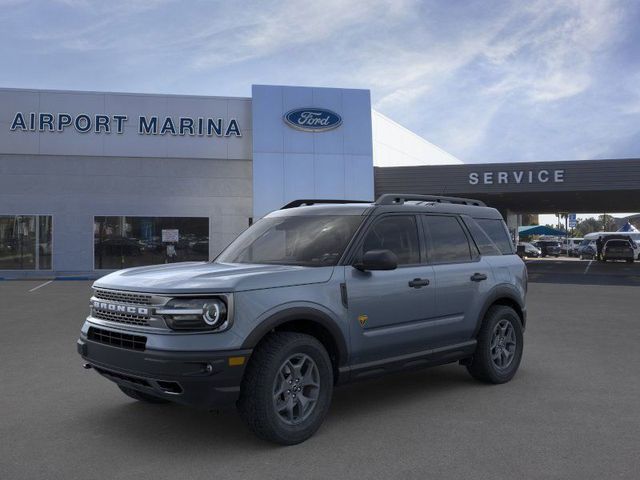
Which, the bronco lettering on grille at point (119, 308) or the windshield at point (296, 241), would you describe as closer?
the bronco lettering on grille at point (119, 308)

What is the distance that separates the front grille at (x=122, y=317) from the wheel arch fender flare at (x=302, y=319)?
0.78m

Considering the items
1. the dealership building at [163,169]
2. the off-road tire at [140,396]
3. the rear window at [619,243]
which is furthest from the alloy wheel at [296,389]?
the rear window at [619,243]

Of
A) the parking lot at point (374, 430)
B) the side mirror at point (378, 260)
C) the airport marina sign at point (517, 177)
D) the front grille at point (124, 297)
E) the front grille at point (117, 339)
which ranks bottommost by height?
the parking lot at point (374, 430)

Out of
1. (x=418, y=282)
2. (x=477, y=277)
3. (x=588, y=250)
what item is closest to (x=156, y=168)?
(x=477, y=277)

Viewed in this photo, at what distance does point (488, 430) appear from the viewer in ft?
15.7

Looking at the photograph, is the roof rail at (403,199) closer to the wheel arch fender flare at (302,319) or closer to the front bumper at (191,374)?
the wheel arch fender flare at (302,319)

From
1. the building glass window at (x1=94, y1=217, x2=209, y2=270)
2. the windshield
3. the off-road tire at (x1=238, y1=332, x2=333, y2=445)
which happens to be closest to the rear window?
the building glass window at (x1=94, y1=217, x2=209, y2=270)

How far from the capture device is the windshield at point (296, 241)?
16.9ft

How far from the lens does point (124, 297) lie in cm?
457

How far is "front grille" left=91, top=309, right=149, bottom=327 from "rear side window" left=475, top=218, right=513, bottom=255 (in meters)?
3.84

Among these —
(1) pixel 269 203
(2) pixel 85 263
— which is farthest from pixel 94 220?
(1) pixel 269 203

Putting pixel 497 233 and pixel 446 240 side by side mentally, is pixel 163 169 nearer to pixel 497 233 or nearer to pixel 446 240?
pixel 497 233

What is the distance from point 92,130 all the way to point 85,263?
569cm

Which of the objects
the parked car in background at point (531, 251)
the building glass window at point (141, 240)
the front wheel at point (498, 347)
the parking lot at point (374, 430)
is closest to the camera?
the parking lot at point (374, 430)
